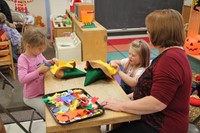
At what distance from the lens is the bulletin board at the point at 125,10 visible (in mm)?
5375

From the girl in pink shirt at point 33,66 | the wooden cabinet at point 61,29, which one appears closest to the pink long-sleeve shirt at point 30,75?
the girl in pink shirt at point 33,66

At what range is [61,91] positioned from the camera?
142cm

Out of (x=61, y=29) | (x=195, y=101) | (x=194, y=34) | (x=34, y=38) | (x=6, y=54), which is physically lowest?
(x=195, y=101)

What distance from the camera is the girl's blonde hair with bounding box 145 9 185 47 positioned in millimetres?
1195

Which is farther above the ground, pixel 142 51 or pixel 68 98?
pixel 142 51

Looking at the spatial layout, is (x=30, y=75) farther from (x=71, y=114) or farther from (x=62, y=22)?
(x=62, y=22)

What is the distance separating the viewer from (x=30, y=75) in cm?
171

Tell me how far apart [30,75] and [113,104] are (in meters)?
0.77

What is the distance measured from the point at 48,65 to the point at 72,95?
0.53 meters

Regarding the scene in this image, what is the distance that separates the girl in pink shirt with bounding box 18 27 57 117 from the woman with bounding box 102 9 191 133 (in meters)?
0.74

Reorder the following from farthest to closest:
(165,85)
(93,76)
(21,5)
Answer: (21,5), (93,76), (165,85)

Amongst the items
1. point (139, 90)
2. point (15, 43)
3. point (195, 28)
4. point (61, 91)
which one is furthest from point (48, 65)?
point (195, 28)

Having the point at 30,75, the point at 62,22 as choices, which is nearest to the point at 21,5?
the point at 62,22

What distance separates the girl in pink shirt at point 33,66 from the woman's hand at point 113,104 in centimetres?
64
